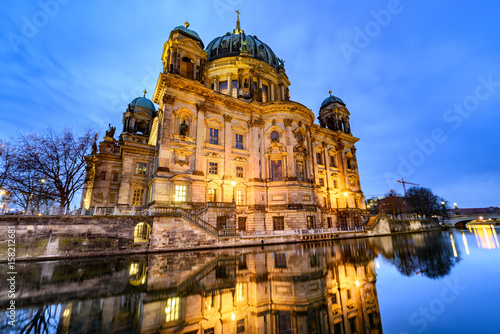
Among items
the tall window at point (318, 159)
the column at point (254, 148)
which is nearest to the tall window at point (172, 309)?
the column at point (254, 148)

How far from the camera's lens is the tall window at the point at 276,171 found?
2842 centimetres

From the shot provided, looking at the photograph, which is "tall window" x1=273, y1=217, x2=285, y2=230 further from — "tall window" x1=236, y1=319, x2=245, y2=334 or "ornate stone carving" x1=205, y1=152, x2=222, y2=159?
"tall window" x1=236, y1=319, x2=245, y2=334

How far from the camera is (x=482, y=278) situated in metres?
7.65

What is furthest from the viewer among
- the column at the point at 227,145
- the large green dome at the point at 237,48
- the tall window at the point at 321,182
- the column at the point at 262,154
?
the large green dome at the point at 237,48

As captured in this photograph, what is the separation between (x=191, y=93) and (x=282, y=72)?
2088cm

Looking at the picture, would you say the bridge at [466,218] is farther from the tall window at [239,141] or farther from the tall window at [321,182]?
the tall window at [239,141]

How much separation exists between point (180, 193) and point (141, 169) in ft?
37.1

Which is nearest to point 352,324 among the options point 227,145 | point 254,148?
point 227,145

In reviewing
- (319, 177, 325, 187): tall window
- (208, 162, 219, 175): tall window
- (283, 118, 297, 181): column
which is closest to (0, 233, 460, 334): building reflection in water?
(208, 162, 219, 175): tall window

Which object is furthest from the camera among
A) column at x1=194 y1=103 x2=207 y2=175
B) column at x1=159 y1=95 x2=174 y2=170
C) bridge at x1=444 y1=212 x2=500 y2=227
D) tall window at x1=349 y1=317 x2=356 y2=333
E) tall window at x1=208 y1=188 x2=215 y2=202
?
bridge at x1=444 y1=212 x2=500 y2=227

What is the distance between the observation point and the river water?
4652 millimetres

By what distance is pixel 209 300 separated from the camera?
6.09m

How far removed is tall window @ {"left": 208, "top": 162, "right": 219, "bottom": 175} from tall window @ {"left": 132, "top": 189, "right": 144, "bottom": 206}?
11632mm

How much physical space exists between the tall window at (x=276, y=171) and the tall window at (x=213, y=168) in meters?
7.67
